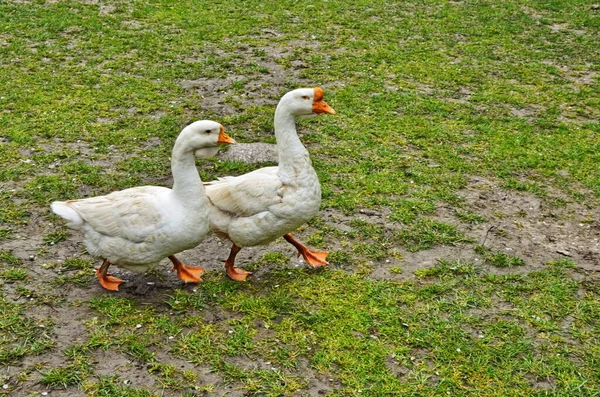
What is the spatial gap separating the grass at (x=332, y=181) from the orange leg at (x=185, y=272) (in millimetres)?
96

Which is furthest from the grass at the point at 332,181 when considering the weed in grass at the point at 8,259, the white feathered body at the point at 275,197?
the white feathered body at the point at 275,197

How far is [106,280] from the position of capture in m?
4.75

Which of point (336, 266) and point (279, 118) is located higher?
point (279, 118)

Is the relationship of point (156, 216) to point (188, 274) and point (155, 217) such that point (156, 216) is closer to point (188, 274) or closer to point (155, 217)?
point (155, 217)

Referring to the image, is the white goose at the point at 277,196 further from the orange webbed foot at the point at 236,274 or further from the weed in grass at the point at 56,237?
the weed in grass at the point at 56,237

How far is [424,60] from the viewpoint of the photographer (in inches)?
408

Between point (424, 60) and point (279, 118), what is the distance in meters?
6.23

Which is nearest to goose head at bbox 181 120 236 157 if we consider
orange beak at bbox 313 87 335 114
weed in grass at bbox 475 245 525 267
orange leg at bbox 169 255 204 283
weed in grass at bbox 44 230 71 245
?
orange beak at bbox 313 87 335 114

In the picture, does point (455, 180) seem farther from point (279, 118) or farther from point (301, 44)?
point (301, 44)

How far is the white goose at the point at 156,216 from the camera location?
4.42 m

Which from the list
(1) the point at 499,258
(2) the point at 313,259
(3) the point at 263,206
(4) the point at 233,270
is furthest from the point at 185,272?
(1) the point at 499,258

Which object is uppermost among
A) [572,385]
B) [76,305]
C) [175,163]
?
[175,163]

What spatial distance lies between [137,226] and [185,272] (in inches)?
25.5

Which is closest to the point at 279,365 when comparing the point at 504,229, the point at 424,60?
the point at 504,229
